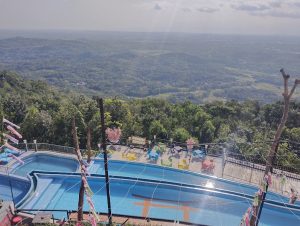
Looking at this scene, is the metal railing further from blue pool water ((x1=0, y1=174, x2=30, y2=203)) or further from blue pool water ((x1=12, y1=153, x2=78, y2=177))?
blue pool water ((x1=0, y1=174, x2=30, y2=203))

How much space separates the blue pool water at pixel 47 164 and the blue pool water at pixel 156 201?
2539 mm

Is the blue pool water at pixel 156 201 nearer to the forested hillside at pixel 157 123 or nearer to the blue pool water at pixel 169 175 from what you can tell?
the blue pool water at pixel 169 175

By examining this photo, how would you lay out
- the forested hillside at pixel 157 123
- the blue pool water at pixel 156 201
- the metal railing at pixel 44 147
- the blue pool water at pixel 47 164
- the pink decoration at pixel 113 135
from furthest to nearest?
the forested hillside at pixel 157 123 < the pink decoration at pixel 113 135 < the metal railing at pixel 44 147 < the blue pool water at pixel 47 164 < the blue pool water at pixel 156 201

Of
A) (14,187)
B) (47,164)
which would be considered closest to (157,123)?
(47,164)

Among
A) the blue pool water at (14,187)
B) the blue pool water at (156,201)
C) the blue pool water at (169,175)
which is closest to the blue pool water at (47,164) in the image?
the blue pool water at (14,187)

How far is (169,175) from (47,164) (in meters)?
8.52

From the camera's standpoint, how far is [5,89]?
228 feet

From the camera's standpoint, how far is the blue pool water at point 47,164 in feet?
74.5

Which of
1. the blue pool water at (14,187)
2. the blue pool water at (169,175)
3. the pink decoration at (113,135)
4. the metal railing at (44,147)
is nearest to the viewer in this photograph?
the blue pool water at (14,187)

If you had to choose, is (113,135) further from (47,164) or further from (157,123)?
(47,164)

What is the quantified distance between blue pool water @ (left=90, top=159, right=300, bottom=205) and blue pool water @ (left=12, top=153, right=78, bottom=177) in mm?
1818

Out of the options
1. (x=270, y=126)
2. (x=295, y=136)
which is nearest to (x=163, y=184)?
(x=295, y=136)

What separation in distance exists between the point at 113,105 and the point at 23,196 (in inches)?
532

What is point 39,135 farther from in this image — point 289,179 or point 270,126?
point 270,126
